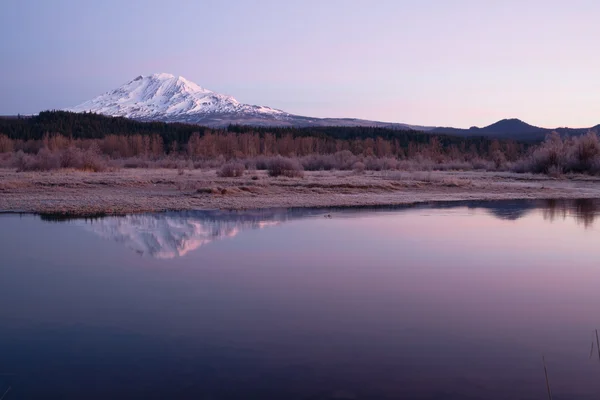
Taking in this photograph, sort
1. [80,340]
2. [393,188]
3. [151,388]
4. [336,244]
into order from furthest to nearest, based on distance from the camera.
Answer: [393,188] → [336,244] → [80,340] → [151,388]

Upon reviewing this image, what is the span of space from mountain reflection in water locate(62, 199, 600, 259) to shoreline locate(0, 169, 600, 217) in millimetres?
Answer: 1508

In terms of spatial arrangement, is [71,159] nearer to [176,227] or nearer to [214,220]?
[214,220]

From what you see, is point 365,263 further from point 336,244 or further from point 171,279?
point 171,279

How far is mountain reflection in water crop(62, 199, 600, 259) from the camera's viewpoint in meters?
12.9

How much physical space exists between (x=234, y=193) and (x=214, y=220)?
23.5 feet

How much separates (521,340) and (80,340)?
15.1 ft

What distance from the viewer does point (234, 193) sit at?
24.3 meters

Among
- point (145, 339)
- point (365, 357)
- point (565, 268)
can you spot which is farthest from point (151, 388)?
point (565, 268)

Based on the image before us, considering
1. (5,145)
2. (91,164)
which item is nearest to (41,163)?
(91,164)

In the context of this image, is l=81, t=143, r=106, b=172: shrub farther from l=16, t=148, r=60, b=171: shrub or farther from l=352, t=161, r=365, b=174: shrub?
l=352, t=161, r=365, b=174: shrub

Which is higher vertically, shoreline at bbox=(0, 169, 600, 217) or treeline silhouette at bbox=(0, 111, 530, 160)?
treeline silhouette at bbox=(0, 111, 530, 160)

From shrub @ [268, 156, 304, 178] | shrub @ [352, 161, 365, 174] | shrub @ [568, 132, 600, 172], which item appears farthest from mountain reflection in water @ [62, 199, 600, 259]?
shrub @ [352, 161, 365, 174]

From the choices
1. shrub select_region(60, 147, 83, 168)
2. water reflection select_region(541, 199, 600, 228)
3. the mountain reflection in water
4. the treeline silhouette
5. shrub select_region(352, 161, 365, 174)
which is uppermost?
the treeline silhouette

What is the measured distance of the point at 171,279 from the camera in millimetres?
9383
